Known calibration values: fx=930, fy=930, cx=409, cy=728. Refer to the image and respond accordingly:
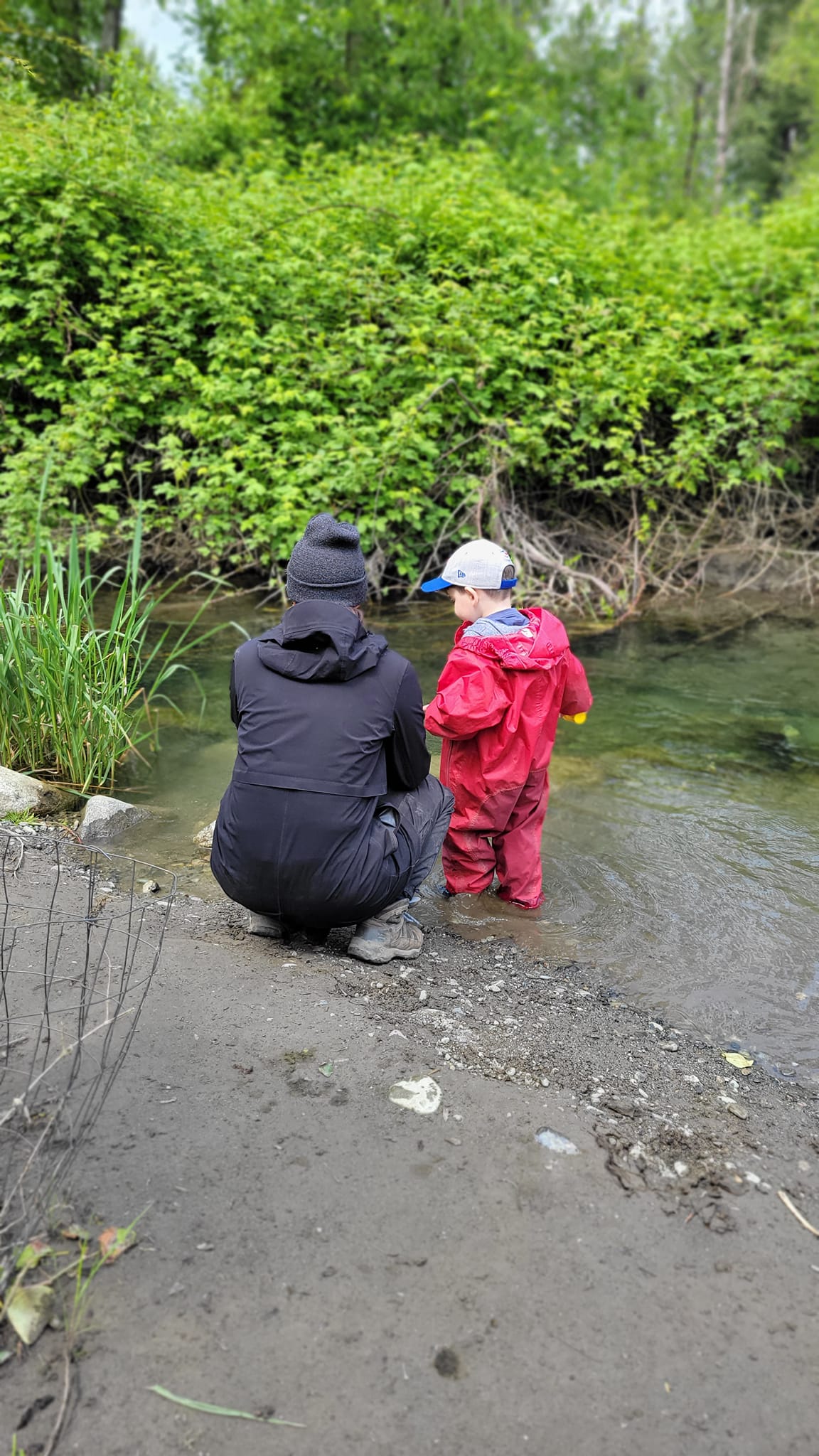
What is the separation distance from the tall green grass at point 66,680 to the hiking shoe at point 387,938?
6.56 feet

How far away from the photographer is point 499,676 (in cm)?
361

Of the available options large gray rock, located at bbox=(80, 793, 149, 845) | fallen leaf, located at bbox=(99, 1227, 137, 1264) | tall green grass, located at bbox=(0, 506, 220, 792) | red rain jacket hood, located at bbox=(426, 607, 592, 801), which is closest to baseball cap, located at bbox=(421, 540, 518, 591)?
red rain jacket hood, located at bbox=(426, 607, 592, 801)

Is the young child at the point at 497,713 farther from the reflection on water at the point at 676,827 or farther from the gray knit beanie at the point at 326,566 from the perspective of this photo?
the gray knit beanie at the point at 326,566

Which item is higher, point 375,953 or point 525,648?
point 525,648

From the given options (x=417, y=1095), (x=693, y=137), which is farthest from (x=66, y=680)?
(x=693, y=137)

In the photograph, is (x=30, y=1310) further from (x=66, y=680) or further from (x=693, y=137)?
(x=693, y=137)

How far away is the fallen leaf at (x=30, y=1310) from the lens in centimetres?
169

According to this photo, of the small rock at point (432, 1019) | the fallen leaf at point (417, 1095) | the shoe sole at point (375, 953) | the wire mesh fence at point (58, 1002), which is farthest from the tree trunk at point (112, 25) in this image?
the fallen leaf at point (417, 1095)

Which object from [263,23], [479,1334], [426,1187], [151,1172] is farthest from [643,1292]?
[263,23]

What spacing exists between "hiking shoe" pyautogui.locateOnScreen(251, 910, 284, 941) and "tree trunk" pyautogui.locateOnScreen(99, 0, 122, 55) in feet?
71.6

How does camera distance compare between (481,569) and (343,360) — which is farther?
(343,360)

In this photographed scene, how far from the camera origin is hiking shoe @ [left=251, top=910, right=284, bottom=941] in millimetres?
3303

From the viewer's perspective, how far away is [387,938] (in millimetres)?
3307

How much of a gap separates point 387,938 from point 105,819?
1.81 meters
